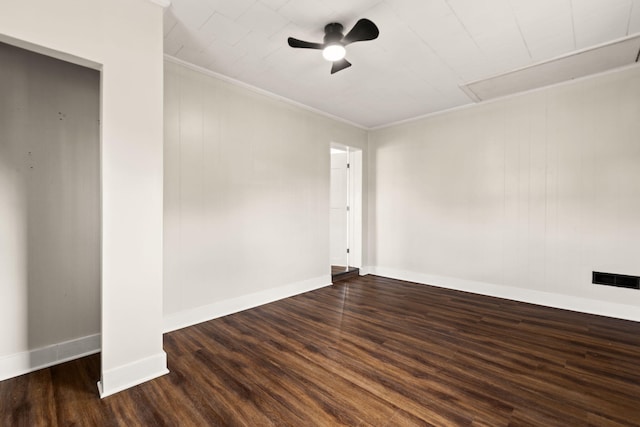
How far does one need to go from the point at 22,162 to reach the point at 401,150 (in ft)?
16.1

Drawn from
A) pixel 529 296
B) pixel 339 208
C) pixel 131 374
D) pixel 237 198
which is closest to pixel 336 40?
pixel 237 198

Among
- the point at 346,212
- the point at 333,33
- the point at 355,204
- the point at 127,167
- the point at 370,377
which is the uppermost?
the point at 333,33

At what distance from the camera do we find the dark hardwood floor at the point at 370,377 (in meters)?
1.75

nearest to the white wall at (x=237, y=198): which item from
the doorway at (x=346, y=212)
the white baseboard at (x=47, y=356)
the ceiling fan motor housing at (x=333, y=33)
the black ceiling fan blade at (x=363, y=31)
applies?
the white baseboard at (x=47, y=356)

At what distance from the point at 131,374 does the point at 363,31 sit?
307 cm

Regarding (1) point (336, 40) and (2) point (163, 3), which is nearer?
(2) point (163, 3)

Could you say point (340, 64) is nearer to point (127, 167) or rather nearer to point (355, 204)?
point (127, 167)

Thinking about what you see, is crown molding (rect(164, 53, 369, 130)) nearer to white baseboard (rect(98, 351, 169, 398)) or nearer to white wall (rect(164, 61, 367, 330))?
white wall (rect(164, 61, 367, 330))

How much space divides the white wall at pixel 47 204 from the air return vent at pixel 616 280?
17.9ft

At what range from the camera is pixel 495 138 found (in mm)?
4148

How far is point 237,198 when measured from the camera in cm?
354

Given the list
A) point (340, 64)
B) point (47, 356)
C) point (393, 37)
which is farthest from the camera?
point (340, 64)

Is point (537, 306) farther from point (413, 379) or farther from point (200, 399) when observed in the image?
point (200, 399)

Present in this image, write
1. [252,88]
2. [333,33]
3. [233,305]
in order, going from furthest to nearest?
[252,88] → [233,305] → [333,33]
